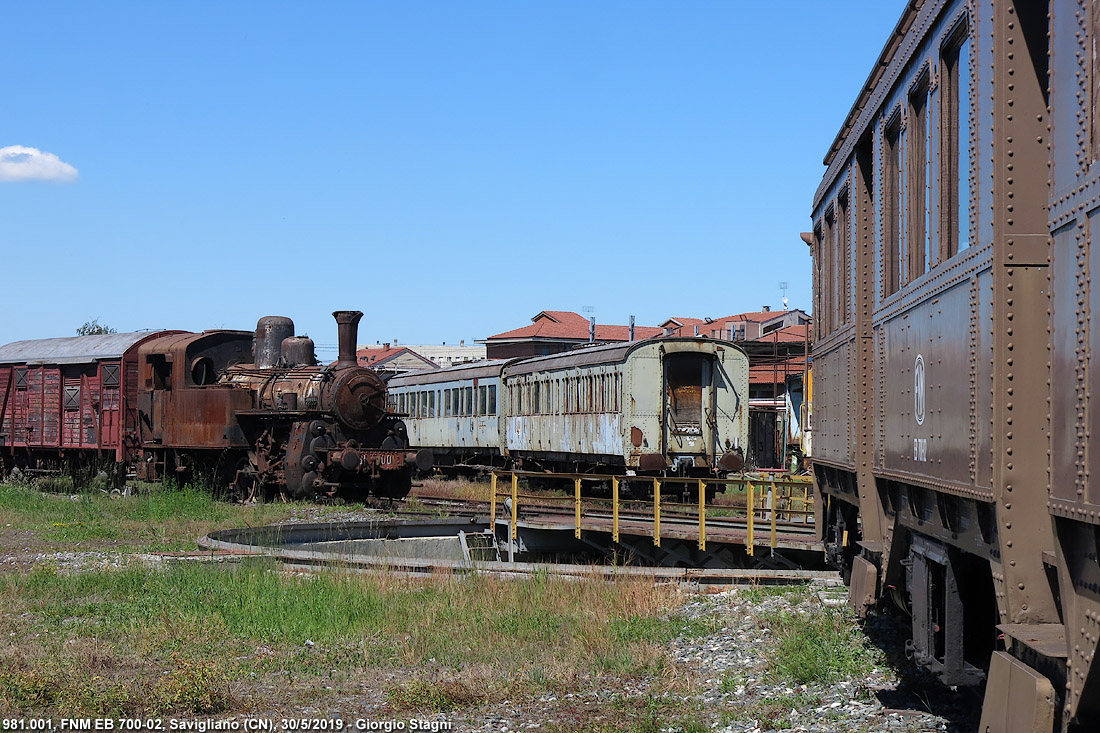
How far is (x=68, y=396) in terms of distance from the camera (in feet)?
102

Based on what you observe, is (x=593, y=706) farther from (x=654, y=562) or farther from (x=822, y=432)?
(x=654, y=562)

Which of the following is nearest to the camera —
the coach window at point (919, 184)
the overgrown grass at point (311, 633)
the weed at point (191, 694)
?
the coach window at point (919, 184)

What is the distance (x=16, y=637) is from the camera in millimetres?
10352

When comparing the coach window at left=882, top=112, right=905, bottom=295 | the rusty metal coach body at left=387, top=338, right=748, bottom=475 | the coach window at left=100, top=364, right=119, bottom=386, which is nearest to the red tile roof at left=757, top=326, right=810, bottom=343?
the rusty metal coach body at left=387, top=338, right=748, bottom=475

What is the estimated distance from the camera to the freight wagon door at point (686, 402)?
25328mm

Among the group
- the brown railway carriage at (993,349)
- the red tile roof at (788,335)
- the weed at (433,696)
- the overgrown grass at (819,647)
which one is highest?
the red tile roof at (788,335)

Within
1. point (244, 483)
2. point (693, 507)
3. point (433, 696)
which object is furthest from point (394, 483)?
point (433, 696)

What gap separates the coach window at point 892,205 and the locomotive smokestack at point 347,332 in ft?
65.0

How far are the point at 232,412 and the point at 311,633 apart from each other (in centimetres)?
1665

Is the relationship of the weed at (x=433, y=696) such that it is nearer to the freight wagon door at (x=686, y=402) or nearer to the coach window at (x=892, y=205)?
the coach window at (x=892, y=205)

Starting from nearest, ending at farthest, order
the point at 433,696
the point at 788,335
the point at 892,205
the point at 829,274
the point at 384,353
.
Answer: the point at 892,205 → the point at 433,696 → the point at 829,274 → the point at 788,335 → the point at 384,353

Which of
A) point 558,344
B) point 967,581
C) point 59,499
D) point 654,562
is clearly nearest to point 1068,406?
point 967,581

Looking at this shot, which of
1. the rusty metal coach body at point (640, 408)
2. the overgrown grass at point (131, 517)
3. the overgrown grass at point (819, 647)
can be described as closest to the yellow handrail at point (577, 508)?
the overgrown grass at point (131, 517)

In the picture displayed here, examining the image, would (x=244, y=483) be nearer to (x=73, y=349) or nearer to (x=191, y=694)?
(x=73, y=349)
